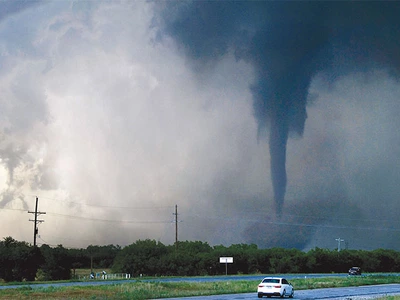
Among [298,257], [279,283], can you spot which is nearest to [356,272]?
[298,257]

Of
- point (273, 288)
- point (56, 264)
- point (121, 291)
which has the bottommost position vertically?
point (121, 291)

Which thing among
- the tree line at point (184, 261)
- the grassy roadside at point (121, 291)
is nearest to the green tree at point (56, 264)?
the tree line at point (184, 261)

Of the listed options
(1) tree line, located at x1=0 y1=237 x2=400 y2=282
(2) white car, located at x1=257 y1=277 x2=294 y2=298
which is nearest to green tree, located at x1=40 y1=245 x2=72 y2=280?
(1) tree line, located at x1=0 y1=237 x2=400 y2=282

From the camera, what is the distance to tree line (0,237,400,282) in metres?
120

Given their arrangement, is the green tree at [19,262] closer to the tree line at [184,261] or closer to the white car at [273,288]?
the tree line at [184,261]

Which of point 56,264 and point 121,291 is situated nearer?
point 121,291

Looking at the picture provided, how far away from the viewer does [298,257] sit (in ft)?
539

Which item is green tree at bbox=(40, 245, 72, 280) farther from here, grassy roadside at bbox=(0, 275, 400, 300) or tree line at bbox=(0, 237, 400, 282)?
grassy roadside at bbox=(0, 275, 400, 300)

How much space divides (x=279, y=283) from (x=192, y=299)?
30.9 feet

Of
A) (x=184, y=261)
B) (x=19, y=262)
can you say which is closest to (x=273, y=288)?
(x=19, y=262)

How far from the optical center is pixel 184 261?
149625 millimetres

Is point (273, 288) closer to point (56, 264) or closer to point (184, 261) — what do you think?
point (56, 264)

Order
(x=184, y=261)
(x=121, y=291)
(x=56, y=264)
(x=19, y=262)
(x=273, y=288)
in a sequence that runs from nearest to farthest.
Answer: (x=273, y=288)
(x=121, y=291)
(x=19, y=262)
(x=56, y=264)
(x=184, y=261)

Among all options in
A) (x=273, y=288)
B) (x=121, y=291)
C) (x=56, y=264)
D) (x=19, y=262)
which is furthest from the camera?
(x=56, y=264)
